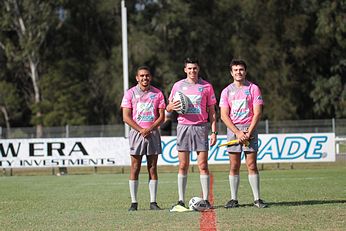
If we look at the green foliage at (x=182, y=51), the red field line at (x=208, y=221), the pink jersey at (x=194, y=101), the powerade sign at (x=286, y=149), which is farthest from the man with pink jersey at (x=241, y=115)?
the green foliage at (x=182, y=51)

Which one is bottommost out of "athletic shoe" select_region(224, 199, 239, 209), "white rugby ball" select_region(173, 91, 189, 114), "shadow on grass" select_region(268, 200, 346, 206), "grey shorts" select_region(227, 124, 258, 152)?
"shadow on grass" select_region(268, 200, 346, 206)

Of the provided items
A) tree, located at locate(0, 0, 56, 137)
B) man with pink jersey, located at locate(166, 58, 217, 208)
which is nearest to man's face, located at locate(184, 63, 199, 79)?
man with pink jersey, located at locate(166, 58, 217, 208)

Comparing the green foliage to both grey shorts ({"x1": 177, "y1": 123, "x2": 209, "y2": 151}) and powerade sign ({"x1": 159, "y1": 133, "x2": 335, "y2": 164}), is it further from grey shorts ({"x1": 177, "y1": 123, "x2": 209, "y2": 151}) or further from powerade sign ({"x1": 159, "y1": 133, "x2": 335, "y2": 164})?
grey shorts ({"x1": 177, "y1": 123, "x2": 209, "y2": 151})

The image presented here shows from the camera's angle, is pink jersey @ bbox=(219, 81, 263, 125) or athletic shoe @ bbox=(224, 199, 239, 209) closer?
athletic shoe @ bbox=(224, 199, 239, 209)

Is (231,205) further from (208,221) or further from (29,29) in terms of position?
(29,29)

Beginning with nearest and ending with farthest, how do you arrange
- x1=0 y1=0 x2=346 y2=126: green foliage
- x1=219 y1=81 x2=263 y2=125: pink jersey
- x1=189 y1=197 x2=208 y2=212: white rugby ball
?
x1=189 y1=197 x2=208 y2=212: white rugby ball, x1=219 y1=81 x2=263 y2=125: pink jersey, x1=0 y1=0 x2=346 y2=126: green foliage

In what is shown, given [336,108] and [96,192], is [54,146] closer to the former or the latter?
[96,192]

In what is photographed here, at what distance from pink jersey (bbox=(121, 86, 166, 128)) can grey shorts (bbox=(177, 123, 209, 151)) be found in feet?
1.46

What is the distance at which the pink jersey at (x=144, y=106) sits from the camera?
10.6m

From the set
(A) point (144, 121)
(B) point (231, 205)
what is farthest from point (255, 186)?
(A) point (144, 121)

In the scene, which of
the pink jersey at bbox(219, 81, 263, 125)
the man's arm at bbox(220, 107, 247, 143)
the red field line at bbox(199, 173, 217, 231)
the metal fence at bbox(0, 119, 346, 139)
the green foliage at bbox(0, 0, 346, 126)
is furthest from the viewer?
the green foliage at bbox(0, 0, 346, 126)

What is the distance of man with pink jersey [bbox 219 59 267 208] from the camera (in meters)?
10.5

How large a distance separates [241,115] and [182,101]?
35.5 inches

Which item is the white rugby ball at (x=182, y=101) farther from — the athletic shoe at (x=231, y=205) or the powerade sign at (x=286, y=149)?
the powerade sign at (x=286, y=149)
